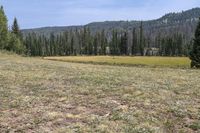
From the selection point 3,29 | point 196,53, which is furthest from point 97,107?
point 3,29

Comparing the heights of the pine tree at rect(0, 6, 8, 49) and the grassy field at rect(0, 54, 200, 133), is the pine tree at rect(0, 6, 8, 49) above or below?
above

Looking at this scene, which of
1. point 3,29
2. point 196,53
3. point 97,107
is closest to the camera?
point 97,107

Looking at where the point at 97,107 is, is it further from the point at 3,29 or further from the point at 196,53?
the point at 3,29

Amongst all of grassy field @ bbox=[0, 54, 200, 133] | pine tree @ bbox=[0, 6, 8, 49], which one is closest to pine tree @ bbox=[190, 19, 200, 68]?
pine tree @ bbox=[0, 6, 8, 49]

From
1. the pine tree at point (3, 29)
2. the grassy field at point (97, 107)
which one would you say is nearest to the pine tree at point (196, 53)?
the pine tree at point (3, 29)

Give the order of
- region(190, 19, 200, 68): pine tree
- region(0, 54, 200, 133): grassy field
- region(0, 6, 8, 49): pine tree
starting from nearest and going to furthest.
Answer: region(0, 54, 200, 133): grassy field < region(190, 19, 200, 68): pine tree < region(0, 6, 8, 49): pine tree

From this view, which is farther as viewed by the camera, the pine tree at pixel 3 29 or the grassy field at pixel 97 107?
the pine tree at pixel 3 29

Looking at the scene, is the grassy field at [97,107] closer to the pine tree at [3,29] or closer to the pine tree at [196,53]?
the pine tree at [196,53]

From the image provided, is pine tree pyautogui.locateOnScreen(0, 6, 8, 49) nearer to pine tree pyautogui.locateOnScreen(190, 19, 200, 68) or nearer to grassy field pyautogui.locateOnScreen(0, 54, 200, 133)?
pine tree pyautogui.locateOnScreen(190, 19, 200, 68)

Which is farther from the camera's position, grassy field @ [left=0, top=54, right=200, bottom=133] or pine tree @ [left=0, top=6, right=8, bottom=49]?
pine tree @ [left=0, top=6, right=8, bottom=49]

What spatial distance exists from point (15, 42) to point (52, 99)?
10592 centimetres

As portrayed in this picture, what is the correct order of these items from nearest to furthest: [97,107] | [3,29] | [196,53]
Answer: [97,107], [196,53], [3,29]

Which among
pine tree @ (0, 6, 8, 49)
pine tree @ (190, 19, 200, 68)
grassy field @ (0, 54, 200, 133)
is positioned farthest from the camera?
pine tree @ (0, 6, 8, 49)

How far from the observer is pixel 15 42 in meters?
121
